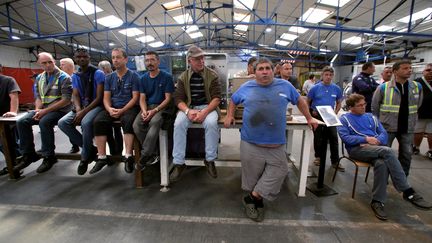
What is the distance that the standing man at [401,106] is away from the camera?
2391 millimetres

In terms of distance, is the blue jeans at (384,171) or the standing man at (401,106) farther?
the standing man at (401,106)

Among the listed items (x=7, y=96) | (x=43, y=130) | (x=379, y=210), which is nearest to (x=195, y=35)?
(x=7, y=96)

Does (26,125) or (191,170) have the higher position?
(26,125)

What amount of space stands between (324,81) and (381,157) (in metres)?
1.33

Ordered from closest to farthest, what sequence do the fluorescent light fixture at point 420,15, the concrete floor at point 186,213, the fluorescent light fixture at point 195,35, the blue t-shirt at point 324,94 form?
the concrete floor at point 186,213, the blue t-shirt at point 324,94, the fluorescent light fixture at point 420,15, the fluorescent light fixture at point 195,35

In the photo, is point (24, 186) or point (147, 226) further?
point (24, 186)

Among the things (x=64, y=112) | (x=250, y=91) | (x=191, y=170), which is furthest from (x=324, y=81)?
(x=64, y=112)

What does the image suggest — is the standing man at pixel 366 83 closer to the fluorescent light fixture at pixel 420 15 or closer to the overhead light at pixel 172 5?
the fluorescent light fixture at pixel 420 15

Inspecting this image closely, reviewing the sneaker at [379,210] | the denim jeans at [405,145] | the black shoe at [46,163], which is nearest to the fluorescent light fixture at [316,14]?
the denim jeans at [405,145]

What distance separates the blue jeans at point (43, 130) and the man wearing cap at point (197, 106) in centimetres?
161

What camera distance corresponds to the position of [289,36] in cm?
1040

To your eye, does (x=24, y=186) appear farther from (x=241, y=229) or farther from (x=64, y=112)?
(x=241, y=229)

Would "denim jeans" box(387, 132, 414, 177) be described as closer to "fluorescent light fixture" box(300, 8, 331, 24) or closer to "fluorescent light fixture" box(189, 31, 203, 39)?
"fluorescent light fixture" box(300, 8, 331, 24)

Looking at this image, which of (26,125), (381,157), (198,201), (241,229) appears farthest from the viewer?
(26,125)
